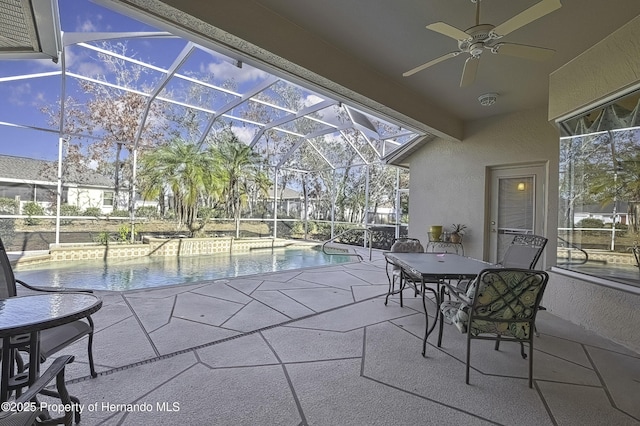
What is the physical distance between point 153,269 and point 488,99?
7.54 meters

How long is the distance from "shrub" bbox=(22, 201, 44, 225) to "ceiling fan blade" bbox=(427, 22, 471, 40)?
30.5 ft

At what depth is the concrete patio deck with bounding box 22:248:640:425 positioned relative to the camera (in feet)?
6.31

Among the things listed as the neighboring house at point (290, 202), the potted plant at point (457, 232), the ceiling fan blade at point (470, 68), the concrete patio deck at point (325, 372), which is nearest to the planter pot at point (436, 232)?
the potted plant at point (457, 232)

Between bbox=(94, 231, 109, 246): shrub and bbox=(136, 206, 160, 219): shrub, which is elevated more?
bbox=(136, 206, 160, 219): shrub

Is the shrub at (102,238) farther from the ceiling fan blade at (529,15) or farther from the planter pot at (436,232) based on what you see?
the ceiling fan blade at (529,15)

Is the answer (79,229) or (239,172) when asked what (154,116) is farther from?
(79,229)

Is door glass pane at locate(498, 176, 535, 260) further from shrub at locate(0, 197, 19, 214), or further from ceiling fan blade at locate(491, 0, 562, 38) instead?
shrub at locate(0, 197, 19, 214)

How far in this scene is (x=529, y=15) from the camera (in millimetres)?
2225

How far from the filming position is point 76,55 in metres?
6.41

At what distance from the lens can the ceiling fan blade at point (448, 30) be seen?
2.40 m

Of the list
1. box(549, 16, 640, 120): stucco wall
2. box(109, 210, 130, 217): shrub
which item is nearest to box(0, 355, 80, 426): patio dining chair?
box(549, 16, 640, 120): stucco wall

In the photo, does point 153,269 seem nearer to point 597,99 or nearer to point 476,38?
point 476,38

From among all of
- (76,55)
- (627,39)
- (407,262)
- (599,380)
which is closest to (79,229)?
(76,55)

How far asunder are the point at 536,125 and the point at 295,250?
7.92 metres
